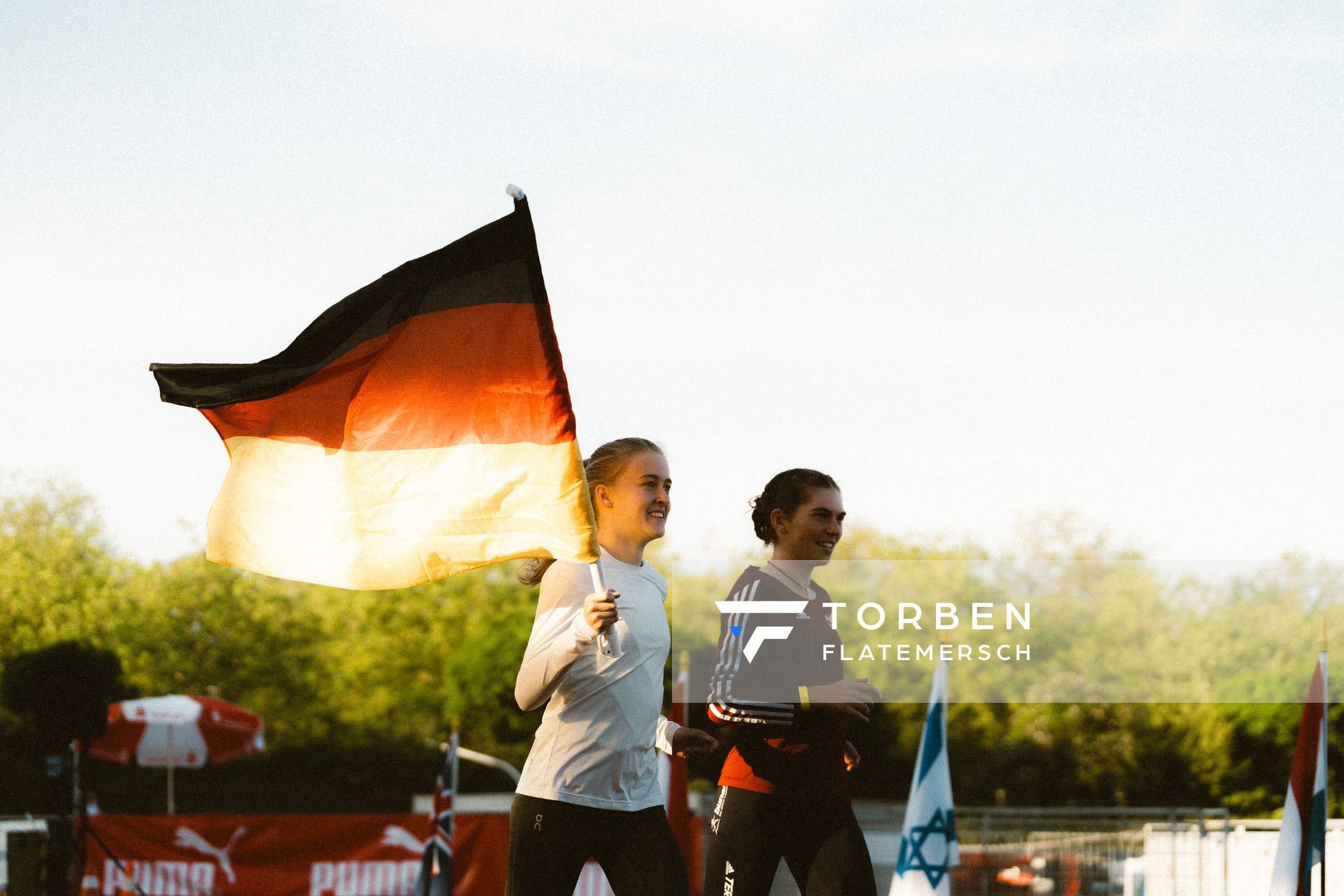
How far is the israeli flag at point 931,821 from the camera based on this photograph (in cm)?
859

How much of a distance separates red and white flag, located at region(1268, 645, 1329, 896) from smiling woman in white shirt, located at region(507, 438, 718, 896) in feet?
18.2

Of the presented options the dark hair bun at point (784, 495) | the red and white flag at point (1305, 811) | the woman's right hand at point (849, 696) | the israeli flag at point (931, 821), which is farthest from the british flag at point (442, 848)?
the woman's right hand at point (849, 696)

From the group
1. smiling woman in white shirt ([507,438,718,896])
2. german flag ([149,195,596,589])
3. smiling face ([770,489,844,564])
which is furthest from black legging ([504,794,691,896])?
smiling face ([770,489,844,564])

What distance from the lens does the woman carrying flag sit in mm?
5316

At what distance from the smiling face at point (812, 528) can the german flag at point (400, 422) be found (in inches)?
48.5

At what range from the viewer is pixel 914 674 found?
4897 centimetres

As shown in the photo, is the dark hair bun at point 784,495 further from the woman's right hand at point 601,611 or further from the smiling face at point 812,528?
the woman's right hand at point 601,611

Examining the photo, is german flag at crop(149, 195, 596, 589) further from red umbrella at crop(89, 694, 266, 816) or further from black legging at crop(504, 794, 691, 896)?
red umbrella at crop(89, 694, 266, 816)

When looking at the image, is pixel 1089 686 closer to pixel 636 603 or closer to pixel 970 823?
pixel 970 823

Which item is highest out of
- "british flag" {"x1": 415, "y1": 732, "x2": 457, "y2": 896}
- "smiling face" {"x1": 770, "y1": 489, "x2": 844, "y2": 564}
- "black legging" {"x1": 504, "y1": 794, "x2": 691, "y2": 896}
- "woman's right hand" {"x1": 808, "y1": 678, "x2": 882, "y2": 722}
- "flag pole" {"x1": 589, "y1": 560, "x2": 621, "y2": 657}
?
"smiling face" {"x1": 770, "y1": 489, "x2": 844, "y2": 564}

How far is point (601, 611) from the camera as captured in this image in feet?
14.7

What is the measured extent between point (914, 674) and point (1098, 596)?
9.84 meters

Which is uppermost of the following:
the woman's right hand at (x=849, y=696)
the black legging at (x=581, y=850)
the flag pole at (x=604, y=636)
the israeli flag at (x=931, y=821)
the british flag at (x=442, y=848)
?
the flag pole at (x=604, y=636)

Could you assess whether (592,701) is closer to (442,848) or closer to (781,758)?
(781,758)
